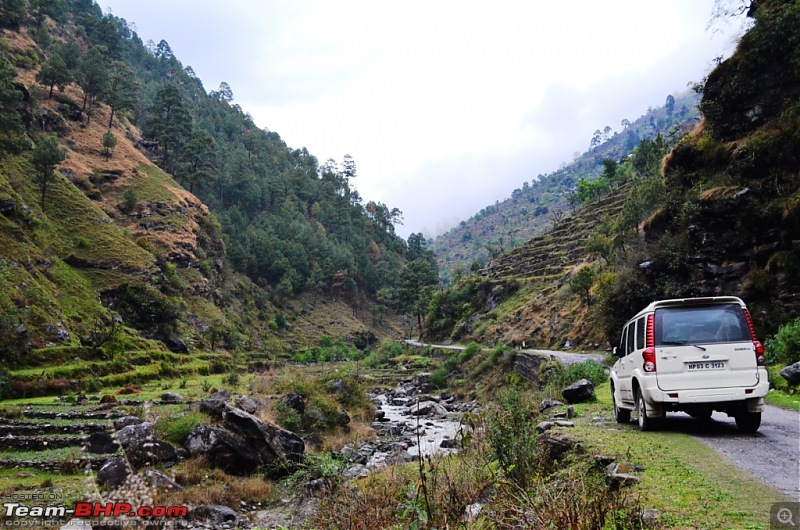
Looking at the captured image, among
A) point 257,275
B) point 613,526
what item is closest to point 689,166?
point 613,526

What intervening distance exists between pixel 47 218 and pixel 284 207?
2769 inches

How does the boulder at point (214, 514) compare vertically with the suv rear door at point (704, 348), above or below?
below

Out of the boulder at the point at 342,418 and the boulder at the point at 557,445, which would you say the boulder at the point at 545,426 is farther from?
the boulder at the point at 342,418

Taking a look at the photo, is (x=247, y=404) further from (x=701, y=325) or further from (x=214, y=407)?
(x=701, y=325)

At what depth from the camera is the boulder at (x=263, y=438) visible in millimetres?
16359

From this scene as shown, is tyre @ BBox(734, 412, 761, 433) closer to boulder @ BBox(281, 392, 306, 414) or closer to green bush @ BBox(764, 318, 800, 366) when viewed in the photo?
green bush @ BBox(764, 318, 800, 366)

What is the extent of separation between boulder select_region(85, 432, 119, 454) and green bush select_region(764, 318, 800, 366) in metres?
20.7

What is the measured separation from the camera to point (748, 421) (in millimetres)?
8258

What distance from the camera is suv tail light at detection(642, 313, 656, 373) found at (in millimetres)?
8195

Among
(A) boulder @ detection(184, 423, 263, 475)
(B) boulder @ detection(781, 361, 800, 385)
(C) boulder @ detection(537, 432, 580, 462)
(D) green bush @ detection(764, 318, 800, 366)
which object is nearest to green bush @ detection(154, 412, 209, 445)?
(A) boulder @ detection(184, 423, 263, 475)

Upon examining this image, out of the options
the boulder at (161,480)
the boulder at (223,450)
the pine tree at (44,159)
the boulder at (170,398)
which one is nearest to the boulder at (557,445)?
the boulder at (161,480)

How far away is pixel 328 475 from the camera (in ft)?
33.3

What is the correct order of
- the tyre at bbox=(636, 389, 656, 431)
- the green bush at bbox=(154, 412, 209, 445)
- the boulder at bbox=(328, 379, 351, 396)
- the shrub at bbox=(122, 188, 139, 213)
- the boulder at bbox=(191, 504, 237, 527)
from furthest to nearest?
the shrub at bbox=(122, 188, 139, 213), the boulder at bbox=(328, 379, 351, 396), the green bush at bbox=(154, 412, 209, 445), the boulder at bbox=(191, 504, 237, 527), the tyre at bbox=(636, 389, 656, 431)

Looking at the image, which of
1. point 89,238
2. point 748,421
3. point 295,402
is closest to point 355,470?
point 295,402
